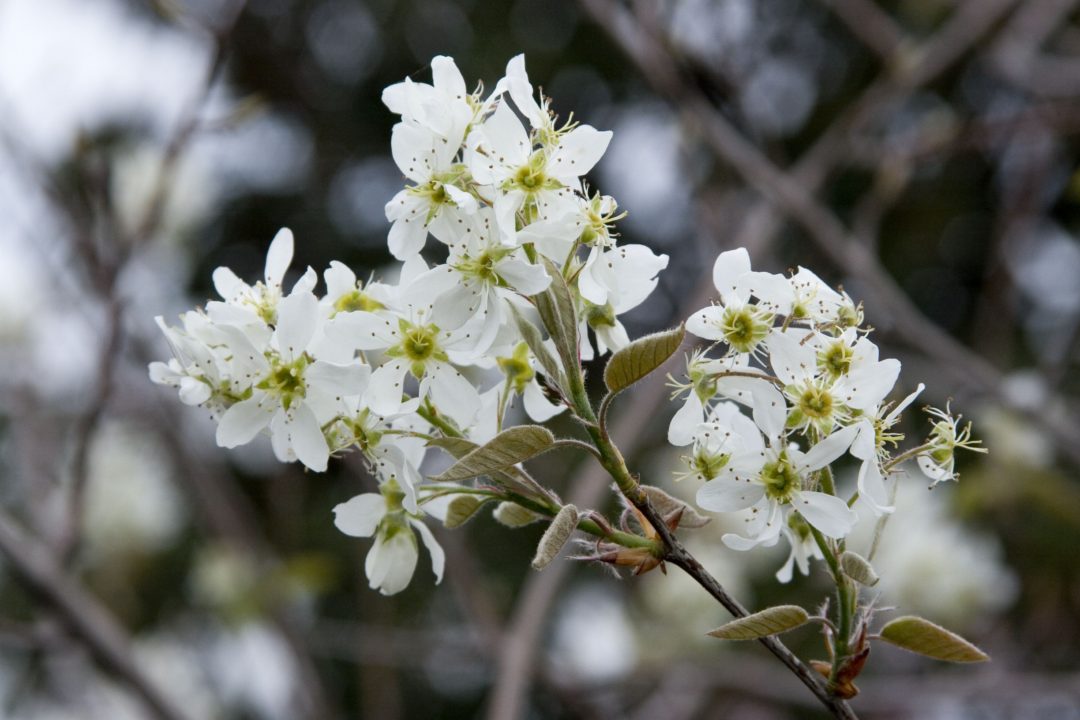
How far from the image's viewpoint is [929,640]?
3.26 ft

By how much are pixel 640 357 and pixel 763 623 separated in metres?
0.25

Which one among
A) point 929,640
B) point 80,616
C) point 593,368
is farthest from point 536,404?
point 593,368

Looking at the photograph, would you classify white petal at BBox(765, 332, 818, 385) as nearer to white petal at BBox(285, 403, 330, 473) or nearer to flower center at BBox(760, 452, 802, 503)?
flower center at BBox(760, 452, 802, 503)

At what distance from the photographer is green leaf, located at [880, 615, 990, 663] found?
0.98 metres

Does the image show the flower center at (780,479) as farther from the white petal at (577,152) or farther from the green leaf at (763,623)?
the white petal at (577,152)

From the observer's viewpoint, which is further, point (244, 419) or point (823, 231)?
point (823, 231)

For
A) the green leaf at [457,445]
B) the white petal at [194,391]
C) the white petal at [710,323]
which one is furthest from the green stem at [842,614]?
the white petal at [194,391]

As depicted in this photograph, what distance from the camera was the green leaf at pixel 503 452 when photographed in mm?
916

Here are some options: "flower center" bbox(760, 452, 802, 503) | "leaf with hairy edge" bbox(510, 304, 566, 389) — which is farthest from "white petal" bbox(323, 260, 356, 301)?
"flower center" bbox(760, 452, 802, 503)

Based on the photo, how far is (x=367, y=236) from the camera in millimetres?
7539

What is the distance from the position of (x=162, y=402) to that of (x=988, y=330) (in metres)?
3.36

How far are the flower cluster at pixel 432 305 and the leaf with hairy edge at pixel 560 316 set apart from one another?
0.01m

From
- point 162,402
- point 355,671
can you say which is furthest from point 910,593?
point 355,671

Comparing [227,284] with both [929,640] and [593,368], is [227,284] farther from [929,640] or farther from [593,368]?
[593,368]
